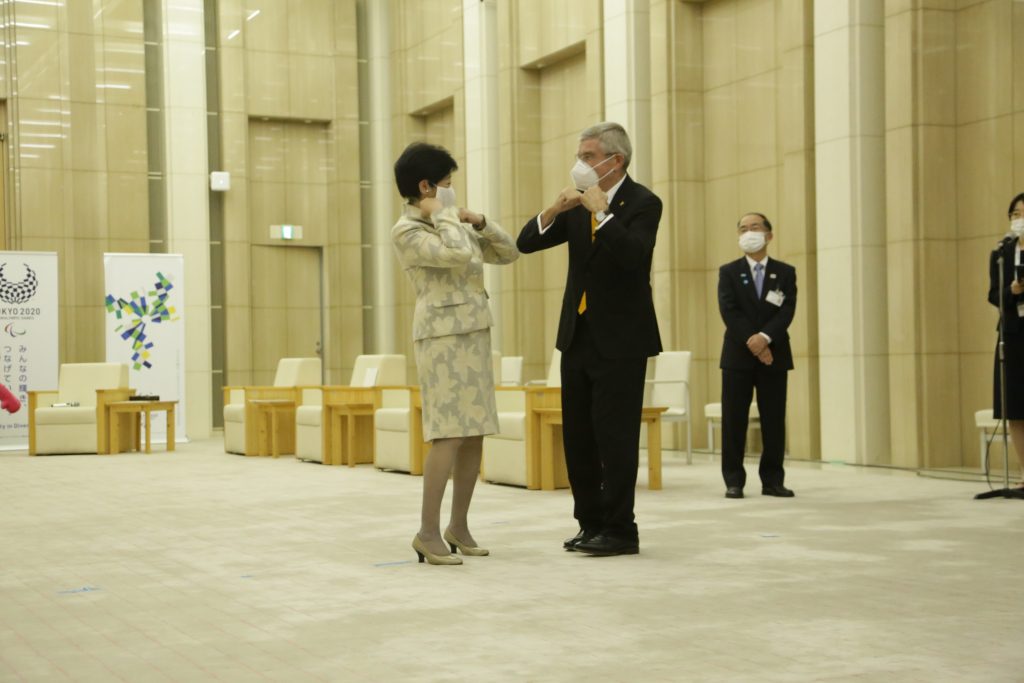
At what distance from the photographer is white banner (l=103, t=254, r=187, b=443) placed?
1469cm

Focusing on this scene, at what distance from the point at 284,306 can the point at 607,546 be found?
1297 centimetres

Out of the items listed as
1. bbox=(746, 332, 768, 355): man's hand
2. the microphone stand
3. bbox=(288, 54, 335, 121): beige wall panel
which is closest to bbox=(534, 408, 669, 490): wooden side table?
bbox=(746, 332, 768, 355): man's hand

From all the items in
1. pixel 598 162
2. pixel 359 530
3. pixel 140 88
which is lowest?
pixel 359 530

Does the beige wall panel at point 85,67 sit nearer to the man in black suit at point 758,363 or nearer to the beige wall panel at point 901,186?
the beige wall panel at point 901,186

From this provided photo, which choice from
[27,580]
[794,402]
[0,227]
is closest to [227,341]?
[0,227]

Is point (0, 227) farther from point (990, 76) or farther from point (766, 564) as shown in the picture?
point (766, 564)

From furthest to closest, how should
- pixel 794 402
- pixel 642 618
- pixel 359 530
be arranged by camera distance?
1. pixel 794 402
2. pixel 359 530
3. pixel 642 618

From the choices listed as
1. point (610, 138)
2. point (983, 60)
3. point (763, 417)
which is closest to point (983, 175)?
point (983, 60)

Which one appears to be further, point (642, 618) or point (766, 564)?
point (766, 564)

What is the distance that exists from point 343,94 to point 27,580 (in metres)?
13.5

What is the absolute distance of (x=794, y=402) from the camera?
34.7ft

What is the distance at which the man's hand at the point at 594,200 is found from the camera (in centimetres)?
473

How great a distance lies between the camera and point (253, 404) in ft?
41.2

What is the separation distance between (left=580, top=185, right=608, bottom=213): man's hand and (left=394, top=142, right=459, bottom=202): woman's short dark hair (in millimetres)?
558
